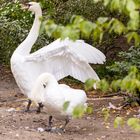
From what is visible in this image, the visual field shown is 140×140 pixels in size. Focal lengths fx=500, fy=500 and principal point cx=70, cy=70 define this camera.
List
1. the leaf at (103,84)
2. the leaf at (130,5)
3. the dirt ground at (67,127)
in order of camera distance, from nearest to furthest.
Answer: the leaf at (130,5) → the leaf at (103,84) → the dirt ground at (67,127)

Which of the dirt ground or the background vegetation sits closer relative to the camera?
the dirt ground

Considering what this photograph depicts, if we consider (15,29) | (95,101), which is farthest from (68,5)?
(95,101)

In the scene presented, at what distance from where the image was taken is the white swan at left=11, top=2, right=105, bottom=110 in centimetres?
699

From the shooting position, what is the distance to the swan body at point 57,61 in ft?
22.9

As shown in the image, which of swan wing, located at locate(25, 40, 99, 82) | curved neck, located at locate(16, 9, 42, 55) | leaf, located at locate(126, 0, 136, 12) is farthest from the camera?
curved neck, located at locate(16, 9, 42, 55)

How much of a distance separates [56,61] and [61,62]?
78 millimetres

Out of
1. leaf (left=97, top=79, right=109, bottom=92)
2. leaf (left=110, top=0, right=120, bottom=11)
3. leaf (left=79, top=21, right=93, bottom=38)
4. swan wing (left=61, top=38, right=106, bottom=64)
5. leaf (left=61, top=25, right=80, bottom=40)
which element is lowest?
swan wing (left=61, top=38, right=106, bottom=64)

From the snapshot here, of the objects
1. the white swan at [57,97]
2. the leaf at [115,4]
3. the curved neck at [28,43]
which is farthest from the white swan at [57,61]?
the leaf at [115,4]

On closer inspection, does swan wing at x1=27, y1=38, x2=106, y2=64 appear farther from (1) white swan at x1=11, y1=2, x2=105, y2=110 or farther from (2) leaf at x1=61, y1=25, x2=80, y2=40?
(2) leaf at x1=61, y1=25, x2=80, y2=40

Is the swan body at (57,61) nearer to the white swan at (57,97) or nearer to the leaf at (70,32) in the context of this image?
the white swan at (57,97)

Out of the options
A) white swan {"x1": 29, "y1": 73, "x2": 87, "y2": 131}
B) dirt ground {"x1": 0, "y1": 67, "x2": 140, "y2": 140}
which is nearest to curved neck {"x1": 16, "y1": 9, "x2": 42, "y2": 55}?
dirt ground {"x1": 0, "y1": 67, "x2": 140, "y2": 140}

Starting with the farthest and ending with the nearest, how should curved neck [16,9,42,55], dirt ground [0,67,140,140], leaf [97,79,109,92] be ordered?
curved neck [16,9,42,55] < dirt ground [0,67,140,140] < leaf [97,79,109,92]

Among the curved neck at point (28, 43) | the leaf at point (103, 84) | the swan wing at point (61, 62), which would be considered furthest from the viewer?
the curved neck at point (28, 43)

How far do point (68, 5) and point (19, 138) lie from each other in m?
4.76
